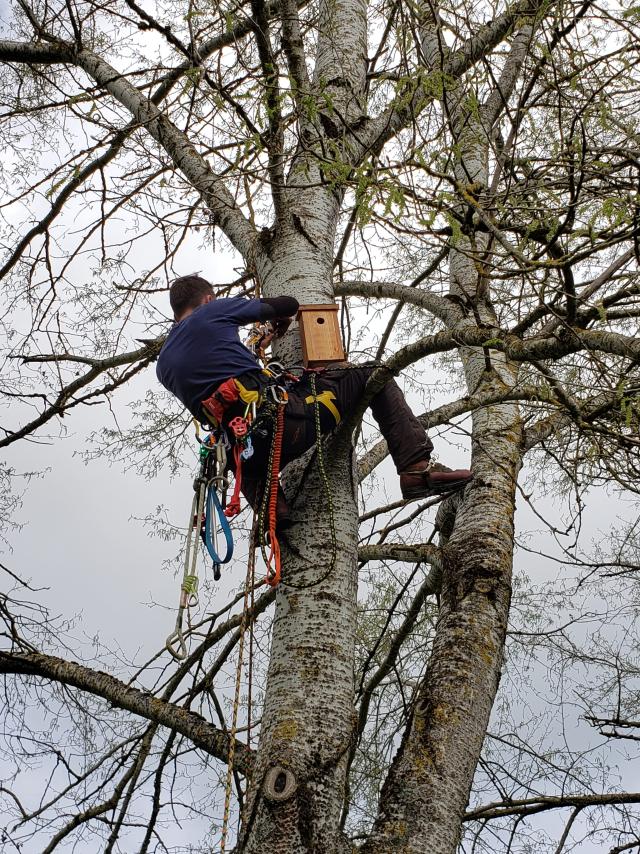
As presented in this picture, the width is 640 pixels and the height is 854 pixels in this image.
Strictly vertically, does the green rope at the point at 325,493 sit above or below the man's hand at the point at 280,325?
below

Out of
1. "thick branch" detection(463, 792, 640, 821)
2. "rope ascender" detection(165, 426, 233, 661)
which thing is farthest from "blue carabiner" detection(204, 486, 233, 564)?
"thick branch" detection(463, 792, 640, 821)

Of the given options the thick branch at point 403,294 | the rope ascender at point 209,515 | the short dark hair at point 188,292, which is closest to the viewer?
the rope ascender at point 209,515

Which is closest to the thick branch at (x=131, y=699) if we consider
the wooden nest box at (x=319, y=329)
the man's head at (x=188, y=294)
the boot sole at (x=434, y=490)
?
the boot sole at (x=434, y=490)

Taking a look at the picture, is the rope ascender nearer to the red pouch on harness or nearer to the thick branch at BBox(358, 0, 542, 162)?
the red pouch on harness

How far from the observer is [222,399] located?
2932 mm

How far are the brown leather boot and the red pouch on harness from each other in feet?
2.51

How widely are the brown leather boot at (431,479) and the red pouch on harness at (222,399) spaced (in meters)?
0.76

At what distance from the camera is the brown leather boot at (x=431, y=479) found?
318 centimetres

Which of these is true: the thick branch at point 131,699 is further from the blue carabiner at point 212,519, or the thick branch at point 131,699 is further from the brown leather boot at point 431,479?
the brown leather boot at point 431,479

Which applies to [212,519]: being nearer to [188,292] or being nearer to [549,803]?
[188,292]

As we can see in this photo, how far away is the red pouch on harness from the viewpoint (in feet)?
9.58

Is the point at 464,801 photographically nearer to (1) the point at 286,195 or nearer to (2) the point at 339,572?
(2) the point at 339,572

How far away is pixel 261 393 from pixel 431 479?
752 mm

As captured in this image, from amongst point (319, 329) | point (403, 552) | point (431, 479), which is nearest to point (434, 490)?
point (431, 479)
